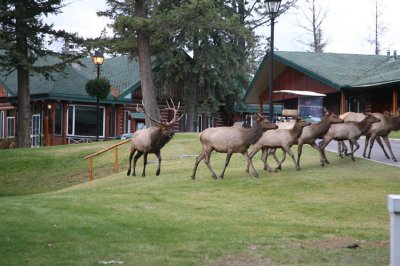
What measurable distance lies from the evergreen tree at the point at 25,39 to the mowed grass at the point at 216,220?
1407 cm

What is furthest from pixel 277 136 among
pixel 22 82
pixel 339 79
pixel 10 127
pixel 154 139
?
pixel 10 127

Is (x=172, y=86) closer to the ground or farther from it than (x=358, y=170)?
farther from it

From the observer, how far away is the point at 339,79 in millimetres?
38500

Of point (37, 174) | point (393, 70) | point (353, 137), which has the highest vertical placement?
point (393, 70)

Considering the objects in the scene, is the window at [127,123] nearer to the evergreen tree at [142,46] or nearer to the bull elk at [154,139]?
the evergreen tree at [142,46]

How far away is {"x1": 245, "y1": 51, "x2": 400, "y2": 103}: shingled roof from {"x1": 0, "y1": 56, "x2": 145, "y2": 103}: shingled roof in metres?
8.50

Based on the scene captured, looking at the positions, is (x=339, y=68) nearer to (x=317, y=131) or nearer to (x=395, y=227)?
(x=317, y=131)

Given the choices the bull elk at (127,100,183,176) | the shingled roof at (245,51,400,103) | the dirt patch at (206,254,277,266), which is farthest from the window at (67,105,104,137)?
the dirt patch at (206,254,277,266)

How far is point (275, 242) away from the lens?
10047 millimetres

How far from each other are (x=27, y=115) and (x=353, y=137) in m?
19.9

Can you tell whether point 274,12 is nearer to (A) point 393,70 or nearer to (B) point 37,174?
(B) point 37,174

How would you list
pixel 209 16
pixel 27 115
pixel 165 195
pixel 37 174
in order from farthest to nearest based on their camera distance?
pixel 27 115
pixel 209 16
pixel 37 174
pixel 165 195

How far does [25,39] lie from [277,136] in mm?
19168

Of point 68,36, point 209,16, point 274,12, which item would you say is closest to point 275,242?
point 274,12
